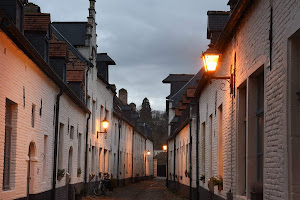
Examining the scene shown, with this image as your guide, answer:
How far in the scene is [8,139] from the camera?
434 inches

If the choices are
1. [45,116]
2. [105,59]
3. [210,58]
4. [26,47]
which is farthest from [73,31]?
[210,58]

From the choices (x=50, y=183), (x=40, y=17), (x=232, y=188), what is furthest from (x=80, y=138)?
(x=232, y=188)

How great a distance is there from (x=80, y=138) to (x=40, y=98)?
31.1 feet

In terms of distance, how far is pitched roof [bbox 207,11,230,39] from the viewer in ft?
51.4

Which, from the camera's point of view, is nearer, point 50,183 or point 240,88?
point 240,88

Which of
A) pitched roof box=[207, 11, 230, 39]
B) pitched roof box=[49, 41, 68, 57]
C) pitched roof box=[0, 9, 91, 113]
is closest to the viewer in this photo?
pitched roof box=[0, 9, 91, 113]

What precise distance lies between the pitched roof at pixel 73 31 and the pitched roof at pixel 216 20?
10918 mm

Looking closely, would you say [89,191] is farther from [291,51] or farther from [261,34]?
[291,51]

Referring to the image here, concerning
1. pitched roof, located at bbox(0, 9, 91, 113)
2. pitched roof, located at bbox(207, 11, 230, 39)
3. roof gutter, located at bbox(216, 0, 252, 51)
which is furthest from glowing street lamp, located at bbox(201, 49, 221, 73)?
pitched roof, located at bbox(207, 11, 230, 39)

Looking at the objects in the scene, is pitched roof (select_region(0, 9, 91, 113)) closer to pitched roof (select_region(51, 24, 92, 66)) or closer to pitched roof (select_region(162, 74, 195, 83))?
pitched roof (select_region(51, 24, 92, 66))

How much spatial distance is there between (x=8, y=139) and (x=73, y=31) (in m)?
15.9

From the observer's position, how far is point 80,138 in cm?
2309

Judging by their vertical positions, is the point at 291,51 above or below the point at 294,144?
above

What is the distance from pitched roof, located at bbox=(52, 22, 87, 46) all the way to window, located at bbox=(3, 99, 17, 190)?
14.7 m
